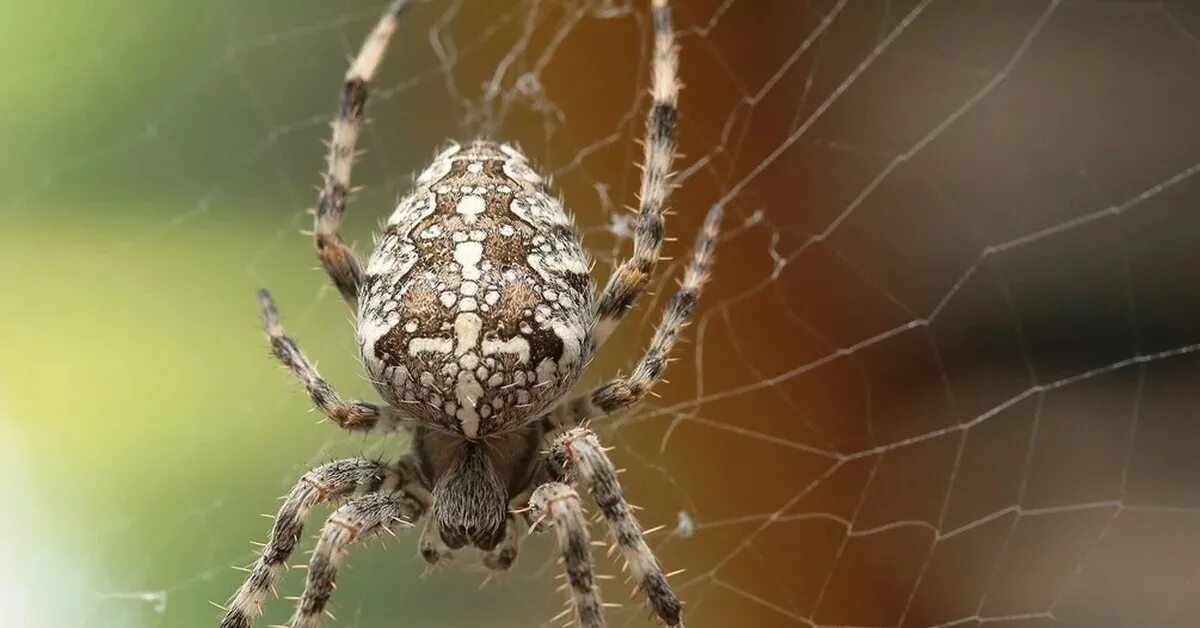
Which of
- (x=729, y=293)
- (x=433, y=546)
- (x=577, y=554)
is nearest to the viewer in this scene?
(x=577, y=554)

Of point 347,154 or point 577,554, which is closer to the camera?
point 577,554

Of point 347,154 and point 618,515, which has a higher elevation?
point 347,154

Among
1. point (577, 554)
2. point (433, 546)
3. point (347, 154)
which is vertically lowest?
point (577, 554)

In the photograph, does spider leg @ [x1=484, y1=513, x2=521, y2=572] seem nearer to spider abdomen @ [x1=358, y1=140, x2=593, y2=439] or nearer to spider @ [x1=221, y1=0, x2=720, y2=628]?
spider @ [x1=221, y1=0, x2=720, y2=628]

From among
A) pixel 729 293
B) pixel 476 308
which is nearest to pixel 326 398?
pixel 476 308

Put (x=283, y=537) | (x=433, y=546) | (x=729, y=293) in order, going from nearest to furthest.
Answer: (x=283, y=537), (x=433, y=546), (x=729, y=293)

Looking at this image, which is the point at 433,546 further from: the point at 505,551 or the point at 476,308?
the point at 476,308

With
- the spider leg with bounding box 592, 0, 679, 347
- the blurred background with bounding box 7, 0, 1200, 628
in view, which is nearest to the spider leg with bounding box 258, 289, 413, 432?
the spider leg with bounding box 592, 0, 679, 347
